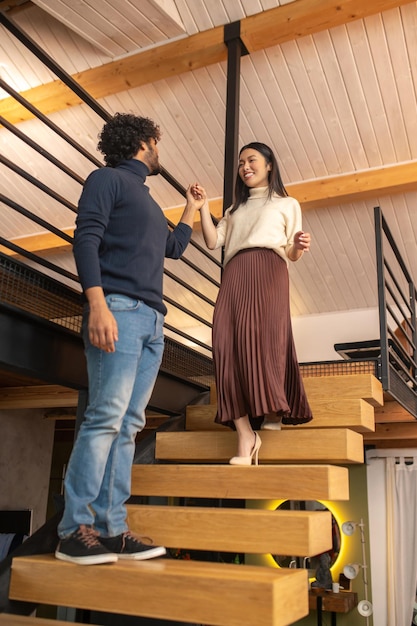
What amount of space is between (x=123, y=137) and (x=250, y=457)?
116 cm

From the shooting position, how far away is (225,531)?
5.57ft

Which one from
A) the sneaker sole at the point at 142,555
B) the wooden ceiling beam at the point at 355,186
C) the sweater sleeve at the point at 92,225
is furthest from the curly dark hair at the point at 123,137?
the wooden ceiling beam at the point at 355,186

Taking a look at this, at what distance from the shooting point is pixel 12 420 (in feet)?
17.6

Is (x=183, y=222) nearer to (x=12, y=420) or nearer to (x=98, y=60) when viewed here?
(x=98, y=60)

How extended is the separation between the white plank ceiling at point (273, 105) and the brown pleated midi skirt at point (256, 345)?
2.61 metres

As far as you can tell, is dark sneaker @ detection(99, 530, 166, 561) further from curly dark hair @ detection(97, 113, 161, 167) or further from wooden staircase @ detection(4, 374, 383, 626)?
curly dark hair @ detection(97, 113, 161, 167)

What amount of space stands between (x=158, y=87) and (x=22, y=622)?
441cm

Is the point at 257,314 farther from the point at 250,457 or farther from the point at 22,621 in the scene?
the point at 22,621

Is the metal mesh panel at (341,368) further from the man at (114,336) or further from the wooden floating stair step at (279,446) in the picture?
the man at (114,336)

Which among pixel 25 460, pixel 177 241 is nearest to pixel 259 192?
pixel 177 241

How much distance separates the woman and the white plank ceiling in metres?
2.33

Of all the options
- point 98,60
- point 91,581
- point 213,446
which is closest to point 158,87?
point 98,60

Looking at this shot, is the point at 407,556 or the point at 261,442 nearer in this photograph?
the point at 261,442

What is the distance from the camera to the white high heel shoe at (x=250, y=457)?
6.84 feet
